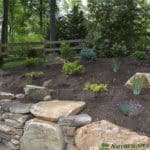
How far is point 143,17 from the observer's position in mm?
10117

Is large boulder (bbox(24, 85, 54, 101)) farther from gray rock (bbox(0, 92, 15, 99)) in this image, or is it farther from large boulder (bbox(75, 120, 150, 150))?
large boulder (bbox(75, 120, 150, 150))

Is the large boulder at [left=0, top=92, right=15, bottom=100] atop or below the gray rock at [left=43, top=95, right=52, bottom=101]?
below

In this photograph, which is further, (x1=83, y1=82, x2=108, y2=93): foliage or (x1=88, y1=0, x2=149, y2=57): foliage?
(x1=88, y1=0, x2=149, y2=57): foliage

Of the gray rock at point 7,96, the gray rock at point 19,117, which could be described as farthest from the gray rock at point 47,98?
the gray rock at point 7,96

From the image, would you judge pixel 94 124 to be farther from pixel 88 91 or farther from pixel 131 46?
pixel 131 46

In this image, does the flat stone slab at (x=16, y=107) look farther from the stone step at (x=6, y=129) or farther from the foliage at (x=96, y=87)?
the foliage at (x=96, y=87)

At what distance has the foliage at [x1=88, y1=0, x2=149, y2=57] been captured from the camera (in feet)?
31.0

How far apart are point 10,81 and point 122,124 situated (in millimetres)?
Answer: 3306

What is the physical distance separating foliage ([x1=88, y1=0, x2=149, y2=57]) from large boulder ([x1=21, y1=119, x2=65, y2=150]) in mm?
4182

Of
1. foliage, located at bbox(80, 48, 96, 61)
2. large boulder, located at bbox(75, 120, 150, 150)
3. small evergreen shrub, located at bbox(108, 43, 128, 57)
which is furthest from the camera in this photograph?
small evergreen shrub, located at bbox(108, 43, 128, 57)

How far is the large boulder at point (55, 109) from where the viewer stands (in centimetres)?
555

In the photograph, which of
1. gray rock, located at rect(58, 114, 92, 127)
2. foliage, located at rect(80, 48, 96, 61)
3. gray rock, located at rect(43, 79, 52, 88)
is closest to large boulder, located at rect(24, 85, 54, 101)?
gray rock, located at rect(43, 79, 52, 88)

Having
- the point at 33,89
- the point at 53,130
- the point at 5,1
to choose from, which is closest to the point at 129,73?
the point at 33,89

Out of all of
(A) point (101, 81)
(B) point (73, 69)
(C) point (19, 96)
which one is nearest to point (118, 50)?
(B) point (73, 69)
